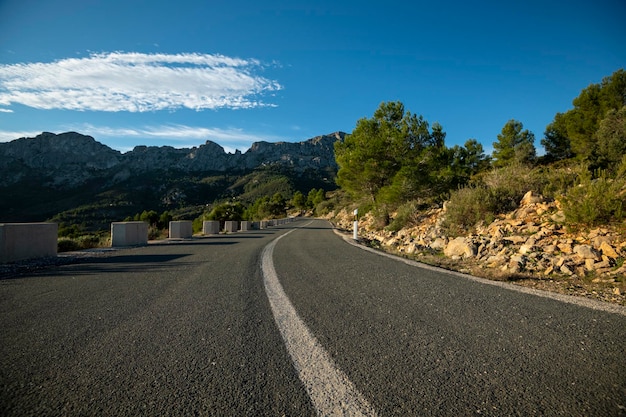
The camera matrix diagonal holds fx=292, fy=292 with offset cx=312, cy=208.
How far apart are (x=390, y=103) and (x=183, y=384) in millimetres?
24883

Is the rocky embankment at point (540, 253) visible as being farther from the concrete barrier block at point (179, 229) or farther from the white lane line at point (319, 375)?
the concrete barrier block at point (179, 229)

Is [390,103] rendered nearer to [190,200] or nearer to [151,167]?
[190,200]

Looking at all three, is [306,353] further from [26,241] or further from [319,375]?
[26,241]

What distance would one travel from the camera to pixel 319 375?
2.01 meters

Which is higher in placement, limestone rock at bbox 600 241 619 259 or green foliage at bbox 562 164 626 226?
green foliage at bbox 562 164 626 226

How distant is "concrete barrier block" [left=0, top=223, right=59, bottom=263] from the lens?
25.8 feet

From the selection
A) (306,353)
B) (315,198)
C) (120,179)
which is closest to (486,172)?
(306,353)

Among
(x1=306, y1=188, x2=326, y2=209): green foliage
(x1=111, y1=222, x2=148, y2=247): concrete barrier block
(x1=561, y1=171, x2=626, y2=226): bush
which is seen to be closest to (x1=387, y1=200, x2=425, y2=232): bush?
(x1=561, y1=171, x2=626, y2=226): bush

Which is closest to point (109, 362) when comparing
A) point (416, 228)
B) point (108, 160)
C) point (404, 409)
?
point (404, 409)

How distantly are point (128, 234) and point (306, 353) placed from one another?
13982 millimetres

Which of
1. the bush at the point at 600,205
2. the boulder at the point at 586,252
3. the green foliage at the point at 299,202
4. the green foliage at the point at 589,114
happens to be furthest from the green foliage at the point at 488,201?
the green foliage at the point at 299,202

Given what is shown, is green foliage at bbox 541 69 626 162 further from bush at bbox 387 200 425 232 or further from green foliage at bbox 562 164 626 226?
green foliage at bbox 562 164 626 226

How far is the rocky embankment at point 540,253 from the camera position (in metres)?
5.01

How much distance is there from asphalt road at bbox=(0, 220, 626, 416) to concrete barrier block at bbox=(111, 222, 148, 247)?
9.50 metres
